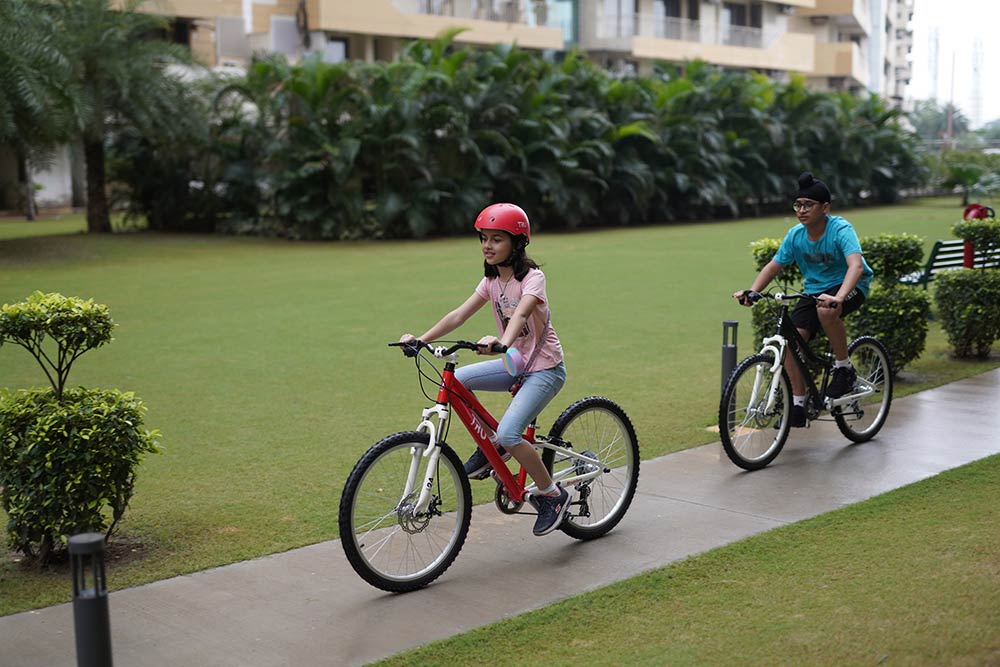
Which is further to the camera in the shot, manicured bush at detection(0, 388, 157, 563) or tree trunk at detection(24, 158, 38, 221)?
tree trunk at detection(24, 158, 38, 221)

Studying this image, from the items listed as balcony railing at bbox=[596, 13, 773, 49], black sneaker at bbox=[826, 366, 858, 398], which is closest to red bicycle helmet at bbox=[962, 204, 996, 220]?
black sneaker at bbox=[826, 366, 858, 398]

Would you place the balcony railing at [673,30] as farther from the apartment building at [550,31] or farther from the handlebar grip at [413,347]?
the handlebar grip at [413,347]

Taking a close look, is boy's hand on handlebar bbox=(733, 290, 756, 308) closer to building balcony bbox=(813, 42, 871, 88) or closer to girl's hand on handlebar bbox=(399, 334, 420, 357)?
girl's hand on handlebar bbox=(399, 334, 420, 357)

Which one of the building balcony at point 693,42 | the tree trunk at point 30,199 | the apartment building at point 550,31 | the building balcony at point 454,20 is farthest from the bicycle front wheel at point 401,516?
the building balcony at point 693,42

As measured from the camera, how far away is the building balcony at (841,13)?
203 feet

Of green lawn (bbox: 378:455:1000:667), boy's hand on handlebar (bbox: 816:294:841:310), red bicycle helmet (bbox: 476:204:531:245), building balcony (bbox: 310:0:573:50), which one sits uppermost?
building balcony (bbox: 310:0:573:50)

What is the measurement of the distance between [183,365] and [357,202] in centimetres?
1620

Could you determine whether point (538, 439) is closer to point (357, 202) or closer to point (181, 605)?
point (181, 605)

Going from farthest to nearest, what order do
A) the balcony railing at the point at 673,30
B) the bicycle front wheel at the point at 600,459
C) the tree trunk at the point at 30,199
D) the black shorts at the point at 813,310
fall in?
the balcony railing at the point at 673,30
the tree trunk at the point at 30,199
the black shorts at the point at 813,310
the bicycle front wheel at the point at 600,459

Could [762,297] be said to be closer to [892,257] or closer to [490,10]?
[892,257]

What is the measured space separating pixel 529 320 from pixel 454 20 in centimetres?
3845

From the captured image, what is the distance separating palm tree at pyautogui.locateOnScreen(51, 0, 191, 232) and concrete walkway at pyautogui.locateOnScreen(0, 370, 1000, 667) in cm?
1853

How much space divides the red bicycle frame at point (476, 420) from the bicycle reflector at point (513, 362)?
23 centimetres

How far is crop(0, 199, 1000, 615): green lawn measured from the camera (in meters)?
6.47
